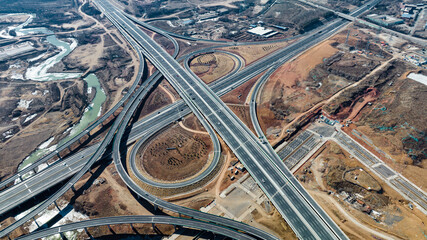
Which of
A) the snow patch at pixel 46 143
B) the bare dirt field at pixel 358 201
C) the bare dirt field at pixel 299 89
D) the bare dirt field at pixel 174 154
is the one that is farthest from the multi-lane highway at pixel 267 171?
the snow patch at pixel 46 143

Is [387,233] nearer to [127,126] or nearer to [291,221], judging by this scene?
[291,221]

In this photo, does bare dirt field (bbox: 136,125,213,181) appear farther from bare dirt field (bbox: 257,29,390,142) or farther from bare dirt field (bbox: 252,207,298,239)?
bare dirt field (bbox: 257,29,390,142)

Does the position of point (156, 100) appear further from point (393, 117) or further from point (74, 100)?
point (393, 117)

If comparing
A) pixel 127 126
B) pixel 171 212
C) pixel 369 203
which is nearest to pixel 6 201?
pixel 127 126

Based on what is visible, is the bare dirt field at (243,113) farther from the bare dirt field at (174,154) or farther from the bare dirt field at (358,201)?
the bare dirt field at (358,201)

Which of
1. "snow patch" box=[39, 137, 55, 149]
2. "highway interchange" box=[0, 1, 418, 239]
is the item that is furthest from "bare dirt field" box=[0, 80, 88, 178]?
"highway interchange" box=[0, 1, 418, 239]
